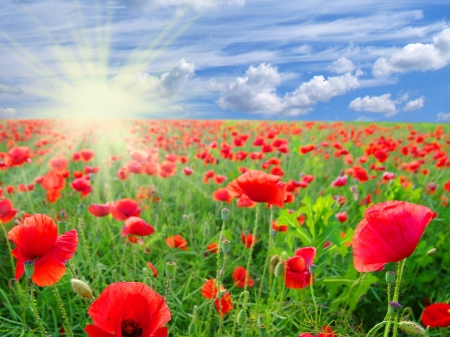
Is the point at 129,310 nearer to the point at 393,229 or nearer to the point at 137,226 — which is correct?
the point at 393,229

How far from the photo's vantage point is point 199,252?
2.38 m

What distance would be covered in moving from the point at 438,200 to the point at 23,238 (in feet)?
12.6

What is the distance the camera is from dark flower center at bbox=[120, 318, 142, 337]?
758 mm

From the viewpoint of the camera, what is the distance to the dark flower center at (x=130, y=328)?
76 cm

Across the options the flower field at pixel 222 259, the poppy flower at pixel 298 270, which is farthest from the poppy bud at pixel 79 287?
the poppy flower at pixel 298 270

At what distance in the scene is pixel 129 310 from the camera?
0.76 metres

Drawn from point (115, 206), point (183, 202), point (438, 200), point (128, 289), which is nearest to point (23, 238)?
point (128, 289)

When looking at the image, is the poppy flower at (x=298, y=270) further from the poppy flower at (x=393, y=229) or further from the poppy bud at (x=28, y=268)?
the poppy bud at (x=28, y=268)

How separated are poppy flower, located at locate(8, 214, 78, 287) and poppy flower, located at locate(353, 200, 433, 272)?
26.7 inches

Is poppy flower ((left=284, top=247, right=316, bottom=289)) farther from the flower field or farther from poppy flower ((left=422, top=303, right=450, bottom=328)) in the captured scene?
poppy flower ((left=422, top=303, right=450, bottom=328))

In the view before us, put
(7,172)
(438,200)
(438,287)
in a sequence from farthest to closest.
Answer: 1. (7,172)
2. (438,200)
3. (438,287)

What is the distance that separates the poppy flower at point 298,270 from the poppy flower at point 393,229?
47 cm

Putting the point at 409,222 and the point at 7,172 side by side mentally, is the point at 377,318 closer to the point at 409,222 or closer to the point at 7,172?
the point at 409,222

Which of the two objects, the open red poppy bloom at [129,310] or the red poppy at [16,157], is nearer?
the open red poppy bloom at [129,310]
